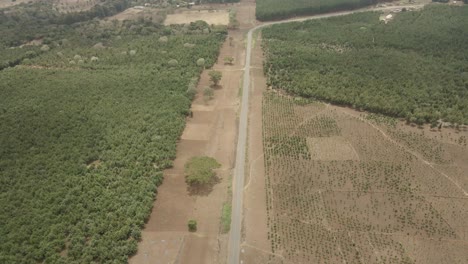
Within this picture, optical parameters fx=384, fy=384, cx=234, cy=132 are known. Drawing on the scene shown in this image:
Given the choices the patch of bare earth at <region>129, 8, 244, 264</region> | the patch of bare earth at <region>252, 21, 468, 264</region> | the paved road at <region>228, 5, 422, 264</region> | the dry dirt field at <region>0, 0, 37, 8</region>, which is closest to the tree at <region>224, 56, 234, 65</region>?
the paved road at <region>228, 5, 422, 264</region>

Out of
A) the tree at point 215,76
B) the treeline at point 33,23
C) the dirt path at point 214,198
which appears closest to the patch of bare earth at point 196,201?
the dirt path at point 214,198

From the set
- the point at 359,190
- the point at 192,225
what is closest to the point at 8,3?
the point at 192,225

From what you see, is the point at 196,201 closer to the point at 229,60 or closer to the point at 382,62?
the point at 229,60

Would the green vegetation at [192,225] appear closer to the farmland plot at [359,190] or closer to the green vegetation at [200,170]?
the green vegetation at [200,170]

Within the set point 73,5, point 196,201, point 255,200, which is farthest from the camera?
point 73,5

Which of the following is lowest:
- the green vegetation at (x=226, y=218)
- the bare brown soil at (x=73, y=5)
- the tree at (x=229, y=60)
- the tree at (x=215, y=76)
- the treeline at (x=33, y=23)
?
the green vegetation at (x=226, y=218)

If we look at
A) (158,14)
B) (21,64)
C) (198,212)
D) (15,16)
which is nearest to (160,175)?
(198,212)

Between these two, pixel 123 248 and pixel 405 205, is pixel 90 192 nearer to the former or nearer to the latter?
pixel 123 248
